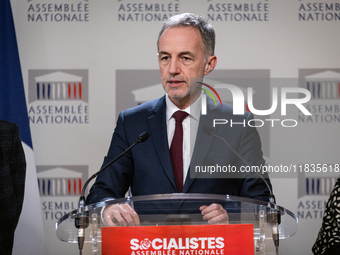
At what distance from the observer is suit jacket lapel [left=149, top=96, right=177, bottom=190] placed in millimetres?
2023

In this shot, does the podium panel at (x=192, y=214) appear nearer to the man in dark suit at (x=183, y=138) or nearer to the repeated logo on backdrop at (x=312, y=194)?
the man in dark suit at (x=183, y=138)

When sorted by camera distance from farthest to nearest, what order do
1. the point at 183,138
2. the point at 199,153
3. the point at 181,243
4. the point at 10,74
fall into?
the point at 10,74, the point at 183,138, the point at 199,153, the point at 181,243

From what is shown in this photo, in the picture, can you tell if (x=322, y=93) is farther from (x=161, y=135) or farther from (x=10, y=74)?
(x=10, y=74)

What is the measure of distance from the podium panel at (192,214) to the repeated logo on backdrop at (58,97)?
1.81 m

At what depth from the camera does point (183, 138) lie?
2123 mm

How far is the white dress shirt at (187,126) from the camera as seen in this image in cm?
208

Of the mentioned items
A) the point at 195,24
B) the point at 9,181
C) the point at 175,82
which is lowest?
the point at 9,181

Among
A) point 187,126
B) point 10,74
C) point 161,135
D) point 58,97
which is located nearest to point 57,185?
point 58,97

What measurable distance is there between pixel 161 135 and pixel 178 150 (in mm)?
134

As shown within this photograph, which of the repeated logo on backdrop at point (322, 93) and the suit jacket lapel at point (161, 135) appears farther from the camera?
the repeated logo on backdrop at point (322, 93)

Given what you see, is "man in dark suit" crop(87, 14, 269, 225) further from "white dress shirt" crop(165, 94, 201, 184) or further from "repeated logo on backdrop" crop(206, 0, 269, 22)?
"repeated logo on backdrop" crop(206, 0, 269, 22)

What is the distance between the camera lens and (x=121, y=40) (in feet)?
10.1

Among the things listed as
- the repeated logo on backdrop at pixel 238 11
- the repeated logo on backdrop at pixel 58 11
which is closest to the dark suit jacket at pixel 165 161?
the repeated logo on backdrop at pixel 238 11

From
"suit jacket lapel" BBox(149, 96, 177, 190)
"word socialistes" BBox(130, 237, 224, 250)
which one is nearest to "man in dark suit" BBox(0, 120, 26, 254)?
"suit jacket lapel" BBox(149, 96, 177, 190)
